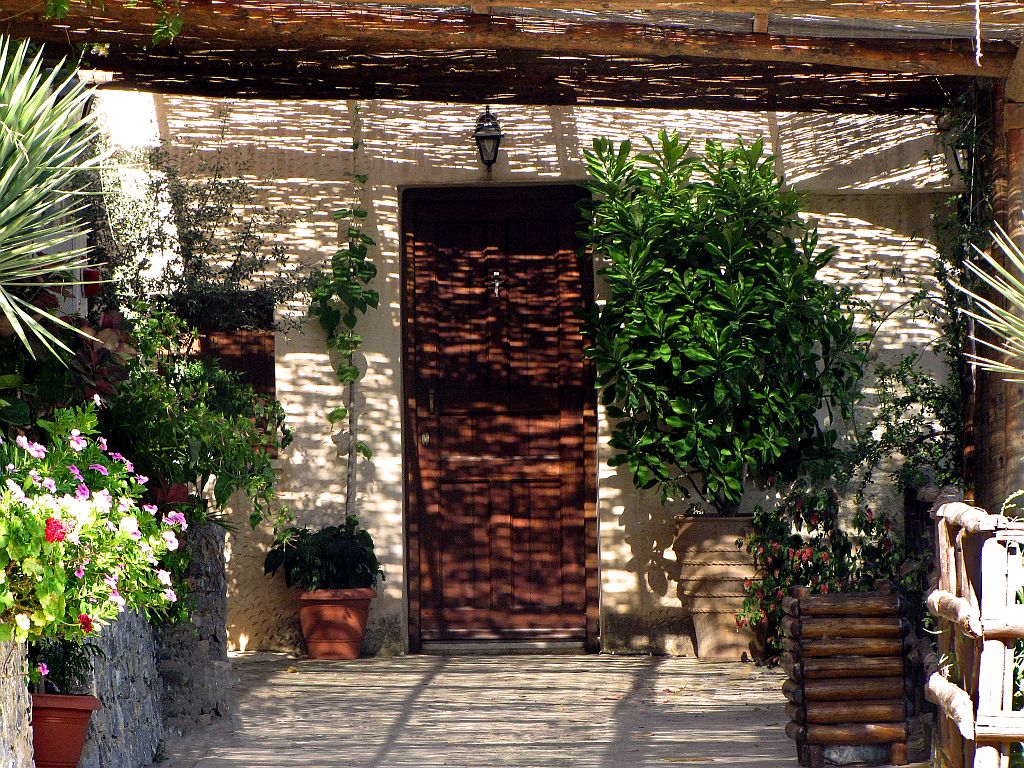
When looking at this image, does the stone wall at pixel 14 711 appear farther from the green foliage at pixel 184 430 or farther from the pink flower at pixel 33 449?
the green foliage at pixel 184 430

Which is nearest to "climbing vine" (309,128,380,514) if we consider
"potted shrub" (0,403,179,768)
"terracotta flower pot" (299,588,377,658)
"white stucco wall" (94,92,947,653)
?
"white stucco wall" (94,92,947,653)

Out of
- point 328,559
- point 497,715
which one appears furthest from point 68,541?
point 328,559

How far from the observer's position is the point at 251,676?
6230 millimetres

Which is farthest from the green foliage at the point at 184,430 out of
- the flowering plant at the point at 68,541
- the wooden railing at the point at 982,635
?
the wooden railing at the point at 982,635

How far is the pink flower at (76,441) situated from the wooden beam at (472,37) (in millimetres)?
1720

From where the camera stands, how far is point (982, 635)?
266cm

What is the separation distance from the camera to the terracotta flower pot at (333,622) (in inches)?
261

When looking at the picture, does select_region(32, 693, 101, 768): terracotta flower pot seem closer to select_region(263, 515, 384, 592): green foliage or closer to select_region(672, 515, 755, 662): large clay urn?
select_region(263, 515, 384, 592): green foliage

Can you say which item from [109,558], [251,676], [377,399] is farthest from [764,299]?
[109,558]

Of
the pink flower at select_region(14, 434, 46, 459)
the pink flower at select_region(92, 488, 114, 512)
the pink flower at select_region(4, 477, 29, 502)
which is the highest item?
the pink flower at select_region(14, 434, 46, 459)

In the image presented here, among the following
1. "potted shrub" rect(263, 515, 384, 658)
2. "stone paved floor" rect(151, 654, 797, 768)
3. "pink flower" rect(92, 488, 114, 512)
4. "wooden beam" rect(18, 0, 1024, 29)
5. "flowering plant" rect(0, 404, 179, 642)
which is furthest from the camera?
"potted shrub" rect(263, 515, 384, 658)

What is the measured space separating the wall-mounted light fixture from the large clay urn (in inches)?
86.6

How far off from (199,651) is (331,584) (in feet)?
5.58

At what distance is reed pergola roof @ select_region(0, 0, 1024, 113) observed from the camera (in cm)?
435
